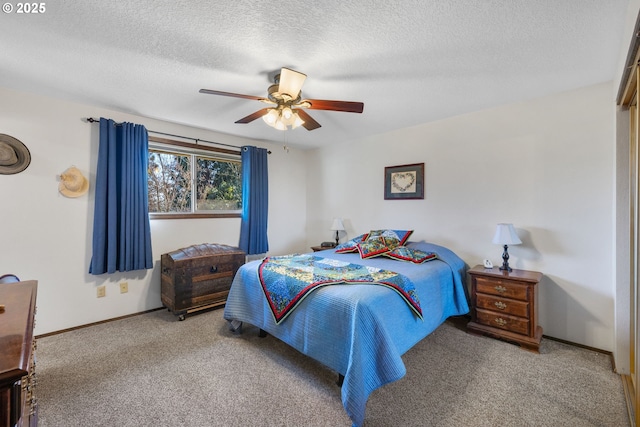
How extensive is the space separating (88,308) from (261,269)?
2029 millimetres

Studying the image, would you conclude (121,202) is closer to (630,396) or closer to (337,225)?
(337,225)

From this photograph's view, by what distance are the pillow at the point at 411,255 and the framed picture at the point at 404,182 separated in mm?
839

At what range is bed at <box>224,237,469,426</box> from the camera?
1.66 metres

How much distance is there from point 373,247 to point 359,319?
5.20 feet

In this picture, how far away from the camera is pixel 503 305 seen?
2.56m

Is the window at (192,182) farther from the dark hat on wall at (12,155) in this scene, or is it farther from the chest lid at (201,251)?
the dark hat on wall at (12,155)

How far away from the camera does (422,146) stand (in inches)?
139

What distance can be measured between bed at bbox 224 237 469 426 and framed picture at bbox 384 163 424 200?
1082mm

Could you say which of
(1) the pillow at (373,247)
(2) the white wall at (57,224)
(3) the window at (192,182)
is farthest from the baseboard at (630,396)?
(2) the white wall at (57,224)

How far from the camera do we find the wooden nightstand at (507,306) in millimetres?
2424

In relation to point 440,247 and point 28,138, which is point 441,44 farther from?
point 28,138

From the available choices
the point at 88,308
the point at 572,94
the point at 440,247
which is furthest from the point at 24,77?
the point at 572,94

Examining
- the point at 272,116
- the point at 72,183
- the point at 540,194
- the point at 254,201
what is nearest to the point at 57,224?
the point at 72,183

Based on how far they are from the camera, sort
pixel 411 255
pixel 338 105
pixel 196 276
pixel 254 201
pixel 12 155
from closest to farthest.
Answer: pixel 338 105 → pixel 12 155 → pixel 411 255 → pixel 196 276 → pixel 254 201
